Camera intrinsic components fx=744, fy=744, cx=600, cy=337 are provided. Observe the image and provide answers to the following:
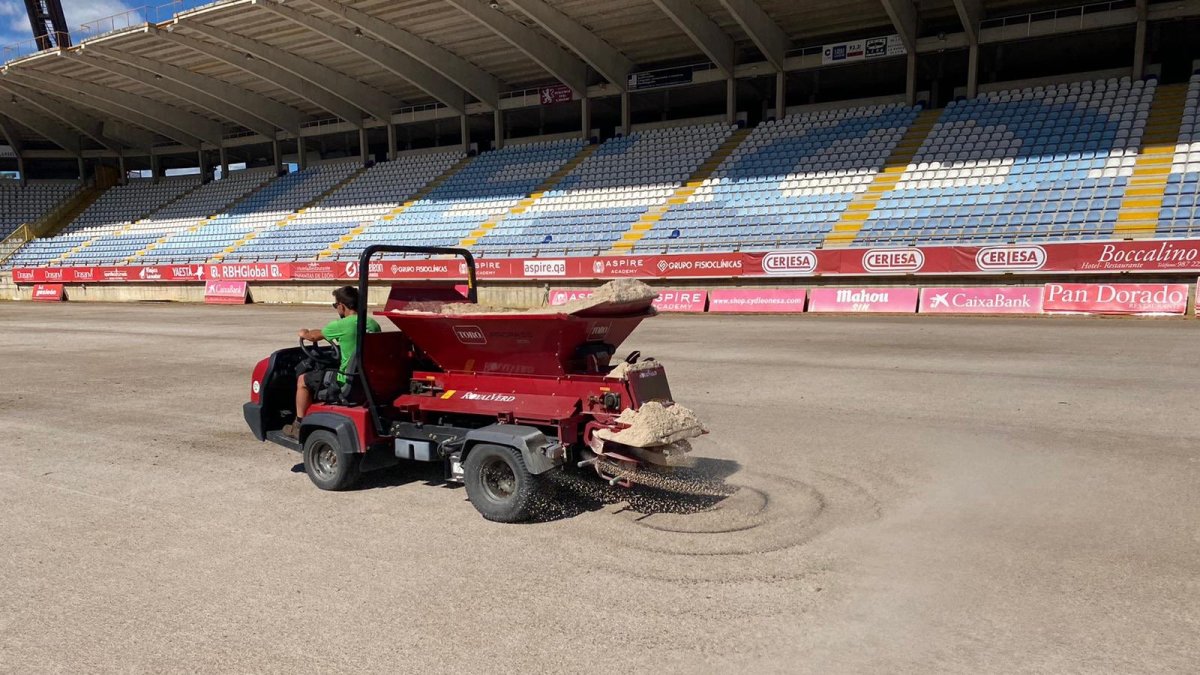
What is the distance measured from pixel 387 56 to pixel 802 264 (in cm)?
1839

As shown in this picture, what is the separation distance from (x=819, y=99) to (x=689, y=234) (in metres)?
11.2

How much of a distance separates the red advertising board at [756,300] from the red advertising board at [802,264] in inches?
19.0

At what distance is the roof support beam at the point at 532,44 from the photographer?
24125 mm

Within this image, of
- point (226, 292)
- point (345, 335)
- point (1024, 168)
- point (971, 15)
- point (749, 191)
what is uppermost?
point (971, 15)

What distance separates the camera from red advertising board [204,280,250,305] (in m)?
30.8

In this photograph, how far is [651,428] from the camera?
14.6 ft

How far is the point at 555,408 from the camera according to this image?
4.76m

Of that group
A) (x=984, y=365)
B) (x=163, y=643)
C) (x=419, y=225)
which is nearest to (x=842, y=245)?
(x=984, y=365)

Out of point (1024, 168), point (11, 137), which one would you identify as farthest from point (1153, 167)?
point (11, 137)

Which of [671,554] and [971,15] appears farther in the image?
[971,15]

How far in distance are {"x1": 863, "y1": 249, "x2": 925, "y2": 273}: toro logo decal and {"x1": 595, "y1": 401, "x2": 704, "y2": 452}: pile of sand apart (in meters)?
16.6

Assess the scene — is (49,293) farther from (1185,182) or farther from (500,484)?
(1185,182)

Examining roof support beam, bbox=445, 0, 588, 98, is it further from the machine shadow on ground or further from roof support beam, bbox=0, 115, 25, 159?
roof support beam, bbox=0, 115, 25, 159

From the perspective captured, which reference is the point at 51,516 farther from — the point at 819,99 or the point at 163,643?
the point at 819,99
